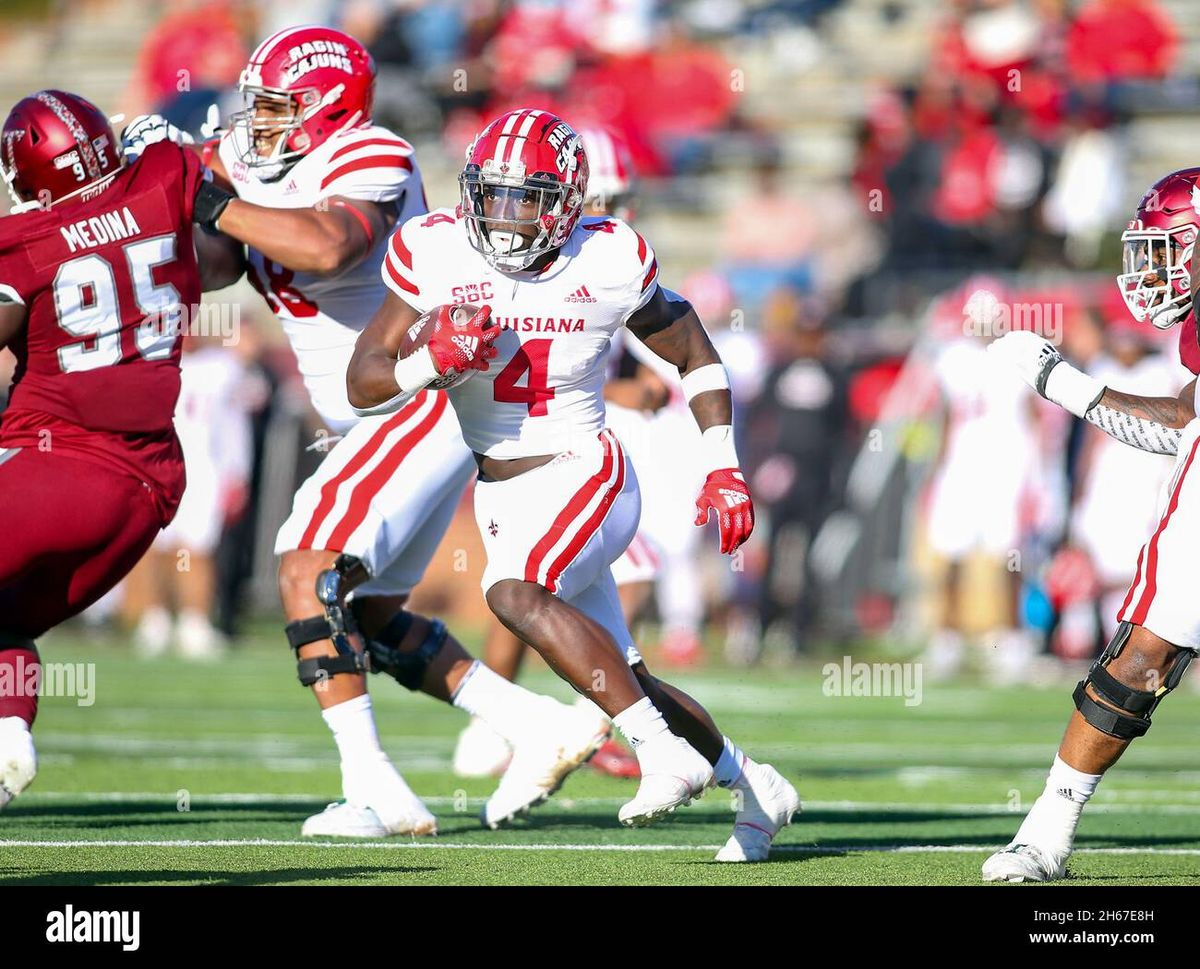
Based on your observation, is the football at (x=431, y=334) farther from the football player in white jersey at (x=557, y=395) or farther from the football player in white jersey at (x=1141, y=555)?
the football player in white jersey at (x=1141, y=555)

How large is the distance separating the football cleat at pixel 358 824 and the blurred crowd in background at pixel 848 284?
6857 mm

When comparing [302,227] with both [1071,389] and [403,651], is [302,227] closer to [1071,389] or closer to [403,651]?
[403,651]

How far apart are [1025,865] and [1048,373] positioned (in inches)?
50.0

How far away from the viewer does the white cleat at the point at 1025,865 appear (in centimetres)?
466

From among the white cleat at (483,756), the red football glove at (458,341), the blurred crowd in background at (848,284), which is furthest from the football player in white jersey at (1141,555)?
the blurred crowd in background at (848,284)

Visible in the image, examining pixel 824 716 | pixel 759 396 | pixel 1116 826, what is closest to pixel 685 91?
pixel 759 396

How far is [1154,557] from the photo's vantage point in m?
4.59

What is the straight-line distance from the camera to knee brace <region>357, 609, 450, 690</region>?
5.98m

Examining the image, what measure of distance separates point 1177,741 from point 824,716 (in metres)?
1.82

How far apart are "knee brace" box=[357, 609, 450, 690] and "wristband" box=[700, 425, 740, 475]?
1.28 meters

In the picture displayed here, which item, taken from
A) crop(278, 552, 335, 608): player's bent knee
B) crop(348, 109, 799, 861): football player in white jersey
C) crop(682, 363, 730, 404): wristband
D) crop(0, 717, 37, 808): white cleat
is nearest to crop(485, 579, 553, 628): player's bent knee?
crop(348, 109, 799, 861): football player in white jersey
